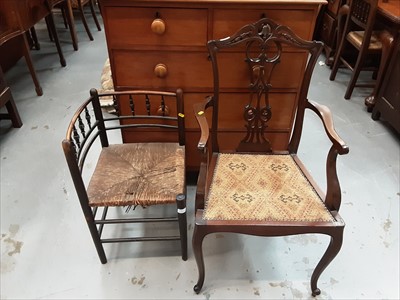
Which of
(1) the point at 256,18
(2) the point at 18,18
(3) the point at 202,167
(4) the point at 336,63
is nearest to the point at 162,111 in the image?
(3) the point at 202,167

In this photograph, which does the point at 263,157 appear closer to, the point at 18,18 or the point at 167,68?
the point at 167,68

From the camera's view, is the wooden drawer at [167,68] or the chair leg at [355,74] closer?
the wooden drawer at [167,68]

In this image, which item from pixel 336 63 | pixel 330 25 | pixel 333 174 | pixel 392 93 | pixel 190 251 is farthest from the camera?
pixel 330 25

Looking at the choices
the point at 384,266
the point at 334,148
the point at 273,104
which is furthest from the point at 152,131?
the point at 384,266

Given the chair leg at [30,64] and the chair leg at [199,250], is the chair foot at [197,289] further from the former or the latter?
the chair leg at [30,64]

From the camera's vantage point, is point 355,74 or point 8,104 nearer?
point 8,104

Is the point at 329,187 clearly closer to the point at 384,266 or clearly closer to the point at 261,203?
the point at 261,203

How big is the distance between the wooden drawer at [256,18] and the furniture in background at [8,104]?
5.31 ft

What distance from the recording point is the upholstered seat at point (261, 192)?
4.01 ft

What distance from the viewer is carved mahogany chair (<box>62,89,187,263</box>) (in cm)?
131

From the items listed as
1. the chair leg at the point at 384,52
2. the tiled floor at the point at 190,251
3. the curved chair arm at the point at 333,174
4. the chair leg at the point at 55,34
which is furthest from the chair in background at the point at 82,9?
the curved chair arm at the point at 333,174

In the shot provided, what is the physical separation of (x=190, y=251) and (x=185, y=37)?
39.3 inches

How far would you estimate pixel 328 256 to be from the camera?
4.19 ft

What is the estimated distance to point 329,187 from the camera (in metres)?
1.23
